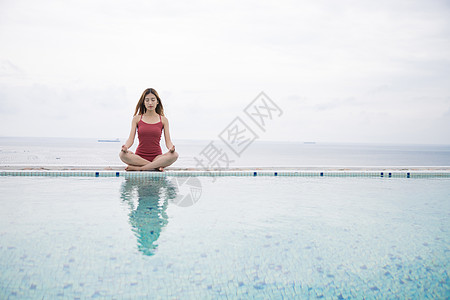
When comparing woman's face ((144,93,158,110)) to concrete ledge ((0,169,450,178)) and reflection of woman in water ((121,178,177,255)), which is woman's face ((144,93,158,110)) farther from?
reflection of woman in water ((121,178,177,255))

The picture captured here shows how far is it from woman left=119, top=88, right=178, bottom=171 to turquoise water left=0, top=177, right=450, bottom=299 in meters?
1.34

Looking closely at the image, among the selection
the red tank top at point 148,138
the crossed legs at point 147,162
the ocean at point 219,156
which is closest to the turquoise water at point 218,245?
the crossed legs at point 147,162

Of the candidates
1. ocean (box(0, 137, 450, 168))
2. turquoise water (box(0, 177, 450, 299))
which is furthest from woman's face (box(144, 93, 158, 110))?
ocean (box(0, 137, 450, 168))

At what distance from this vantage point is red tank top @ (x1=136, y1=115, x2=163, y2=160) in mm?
8117

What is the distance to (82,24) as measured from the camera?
580 inches

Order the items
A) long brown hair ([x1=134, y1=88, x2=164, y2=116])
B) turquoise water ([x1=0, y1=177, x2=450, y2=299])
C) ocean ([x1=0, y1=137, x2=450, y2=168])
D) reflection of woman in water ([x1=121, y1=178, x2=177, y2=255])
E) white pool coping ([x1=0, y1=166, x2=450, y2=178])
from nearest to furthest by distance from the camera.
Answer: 1. turquoise water ([x1=0, y1=177, x2=450, y2=299])
2. reflection of woman in water ([x1=121, y1=178, x2=177, y2=255])
3. long brown hair ([x1=134, y1=88, x2=164, y2=116])
4. white pool coping ([x1=0, y1=166, x2=450, y2=178])
5. ocean ([x1=0, y1=137, x2=450, y2=168])

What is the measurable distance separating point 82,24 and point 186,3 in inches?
183

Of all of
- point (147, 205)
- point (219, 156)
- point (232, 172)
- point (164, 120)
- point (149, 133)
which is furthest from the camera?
point (219, 156)

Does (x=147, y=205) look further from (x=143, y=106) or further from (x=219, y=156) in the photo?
(x=219, y=156)

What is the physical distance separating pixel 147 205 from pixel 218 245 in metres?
2.12

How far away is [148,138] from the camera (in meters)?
8.15

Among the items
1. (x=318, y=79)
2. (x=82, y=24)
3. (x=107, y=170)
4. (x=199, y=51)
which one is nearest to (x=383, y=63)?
(x=318, y=79)

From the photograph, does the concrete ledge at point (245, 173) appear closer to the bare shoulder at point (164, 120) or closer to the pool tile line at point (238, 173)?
the pool tile line at point (238, 173)

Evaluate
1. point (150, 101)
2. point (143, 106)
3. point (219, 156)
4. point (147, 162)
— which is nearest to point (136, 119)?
point (143, 106)
